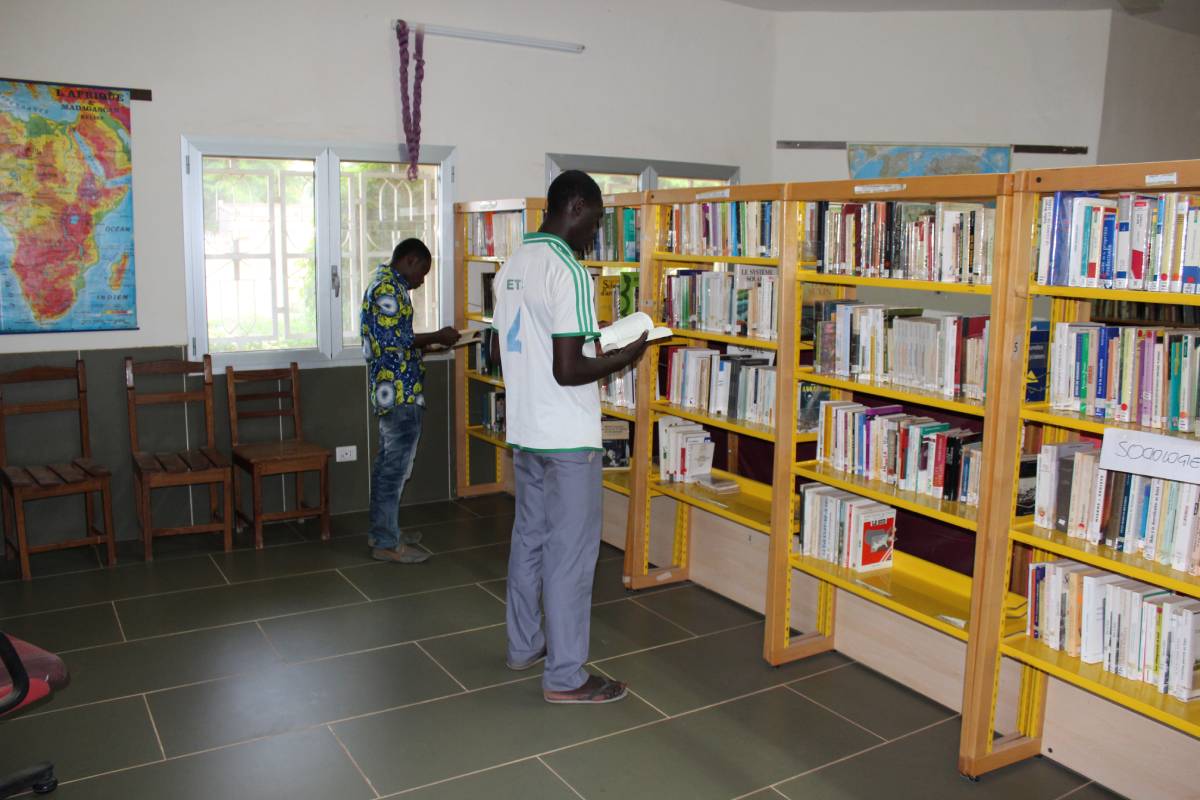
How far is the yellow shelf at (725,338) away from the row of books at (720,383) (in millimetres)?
102

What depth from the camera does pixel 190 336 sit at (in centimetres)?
563

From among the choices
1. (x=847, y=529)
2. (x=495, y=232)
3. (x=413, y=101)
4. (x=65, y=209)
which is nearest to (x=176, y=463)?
(x=65, y=209)

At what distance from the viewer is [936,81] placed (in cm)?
713

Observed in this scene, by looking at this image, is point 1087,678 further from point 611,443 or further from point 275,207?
point 275,207

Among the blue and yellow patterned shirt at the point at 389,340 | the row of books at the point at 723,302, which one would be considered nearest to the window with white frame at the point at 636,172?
the blue and yellow patterned shirt at the point at 389,340

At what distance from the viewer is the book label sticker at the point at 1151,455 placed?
8.56ft

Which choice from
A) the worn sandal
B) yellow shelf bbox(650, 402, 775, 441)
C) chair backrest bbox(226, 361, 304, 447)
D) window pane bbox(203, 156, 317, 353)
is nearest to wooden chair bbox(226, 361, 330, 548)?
chair backrest bbox(226, 361, 304, 447)

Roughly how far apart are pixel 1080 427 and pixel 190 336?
4.67m

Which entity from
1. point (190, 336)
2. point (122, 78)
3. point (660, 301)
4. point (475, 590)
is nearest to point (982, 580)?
point (660, 301)

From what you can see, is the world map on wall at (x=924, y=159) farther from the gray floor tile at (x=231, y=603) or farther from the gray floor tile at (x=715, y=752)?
the gray floor tile at (x=231, y=603)

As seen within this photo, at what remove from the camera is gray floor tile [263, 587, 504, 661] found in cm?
416

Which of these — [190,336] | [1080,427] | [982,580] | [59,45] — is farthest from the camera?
[190,336]

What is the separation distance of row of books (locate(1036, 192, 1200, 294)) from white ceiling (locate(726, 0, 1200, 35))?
3994 millimetres

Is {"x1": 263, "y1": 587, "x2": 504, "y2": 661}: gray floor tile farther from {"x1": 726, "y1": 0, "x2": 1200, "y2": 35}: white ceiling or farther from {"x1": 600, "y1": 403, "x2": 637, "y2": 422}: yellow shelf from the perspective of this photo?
{"x1": 726, "y1": 0, "x2": 1200, "y2": 35}: white ceiling
